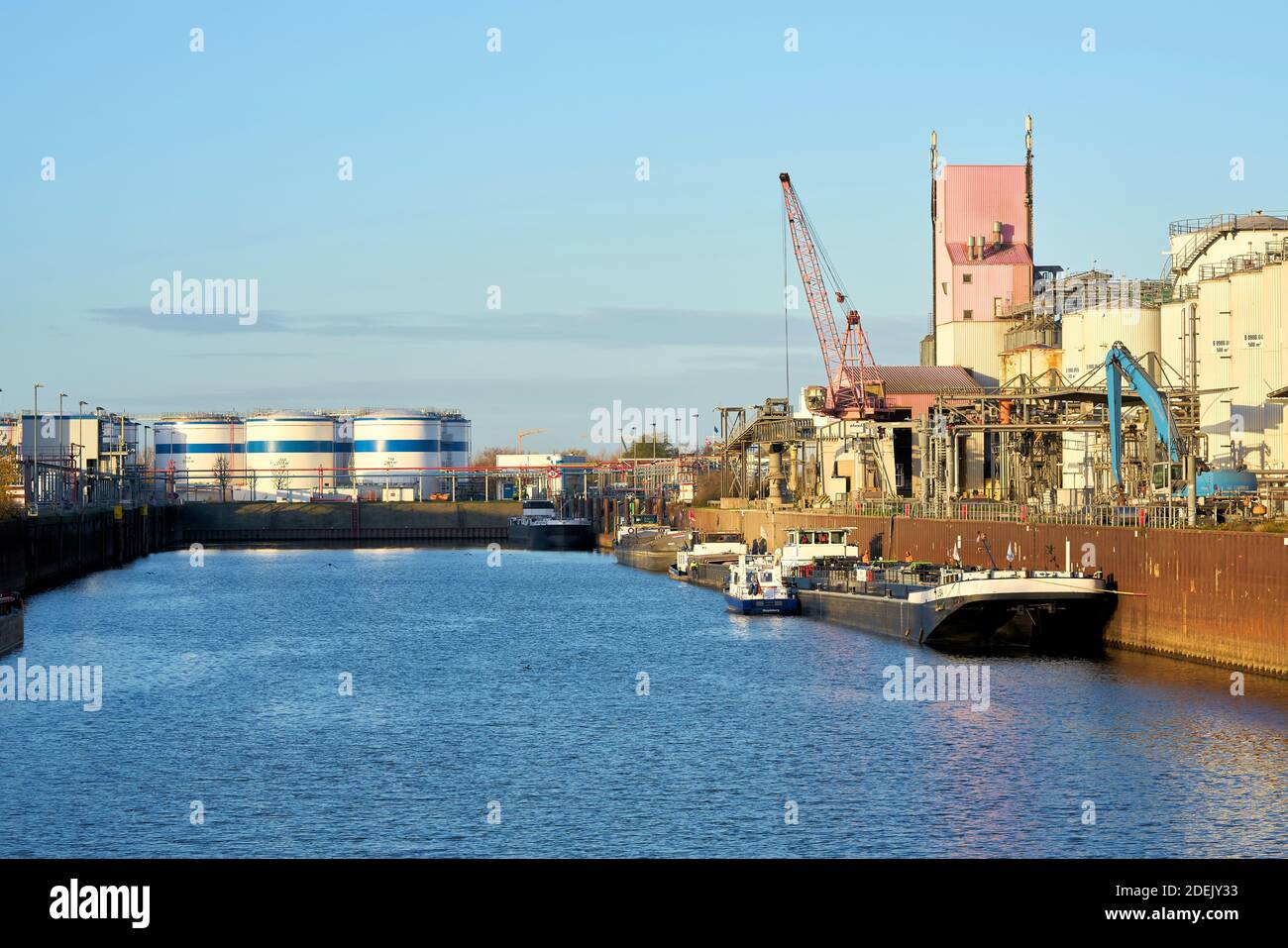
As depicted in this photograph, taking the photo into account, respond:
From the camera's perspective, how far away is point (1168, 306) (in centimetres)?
8775

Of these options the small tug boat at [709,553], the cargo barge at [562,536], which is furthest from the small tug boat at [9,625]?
the cargo barge at [562,536]

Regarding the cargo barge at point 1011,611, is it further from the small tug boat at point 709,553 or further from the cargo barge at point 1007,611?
the small tug boat at point 709,553

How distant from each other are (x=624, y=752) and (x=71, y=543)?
9914 cm

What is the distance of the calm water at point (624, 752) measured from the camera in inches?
1298

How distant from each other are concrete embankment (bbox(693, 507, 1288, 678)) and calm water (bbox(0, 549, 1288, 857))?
Answer: 1.22 m

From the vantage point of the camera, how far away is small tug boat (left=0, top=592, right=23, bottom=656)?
65.1 metres

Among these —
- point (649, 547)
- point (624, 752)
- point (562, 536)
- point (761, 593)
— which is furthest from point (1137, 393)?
point (562, 536)

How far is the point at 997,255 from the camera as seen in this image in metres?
136

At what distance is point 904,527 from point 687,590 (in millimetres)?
21001

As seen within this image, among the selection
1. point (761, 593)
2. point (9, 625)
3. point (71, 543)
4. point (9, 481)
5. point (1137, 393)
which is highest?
point (1137, 393)

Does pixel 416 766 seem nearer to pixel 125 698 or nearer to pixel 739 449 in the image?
pixel 125 698

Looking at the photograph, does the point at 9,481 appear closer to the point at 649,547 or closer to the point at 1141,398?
the point at 649,547

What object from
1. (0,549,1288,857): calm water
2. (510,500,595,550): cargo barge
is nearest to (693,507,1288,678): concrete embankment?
(0,549,1288,857): calm water
